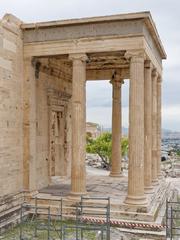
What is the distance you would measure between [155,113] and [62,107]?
16.9 ft

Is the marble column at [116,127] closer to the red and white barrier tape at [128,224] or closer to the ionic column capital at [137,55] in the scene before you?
the ionic column capital at [137,55]

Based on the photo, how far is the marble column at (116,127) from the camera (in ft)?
76.1

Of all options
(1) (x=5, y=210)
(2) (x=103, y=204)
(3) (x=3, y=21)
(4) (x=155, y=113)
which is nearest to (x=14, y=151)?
(1) (x=5, y=210)

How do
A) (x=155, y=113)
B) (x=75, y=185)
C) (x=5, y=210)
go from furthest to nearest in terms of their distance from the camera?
(x=155, y=113), (x=75, y=185), (x=5, y=210)

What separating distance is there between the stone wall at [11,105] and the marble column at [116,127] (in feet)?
25.6

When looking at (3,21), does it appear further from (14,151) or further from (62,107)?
(62,107)

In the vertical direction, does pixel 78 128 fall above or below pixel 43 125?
below

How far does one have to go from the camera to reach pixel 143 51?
1538cm

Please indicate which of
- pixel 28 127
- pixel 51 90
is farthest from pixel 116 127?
pixel 28 127

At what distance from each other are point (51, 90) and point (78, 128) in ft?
13.7

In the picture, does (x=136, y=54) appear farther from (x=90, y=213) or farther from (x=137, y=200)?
(x=90, y=213)

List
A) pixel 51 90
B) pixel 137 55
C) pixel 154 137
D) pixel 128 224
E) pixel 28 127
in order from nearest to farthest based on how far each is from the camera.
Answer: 1. pixel 128 224
2. pixel 137 55
3. pixel 28 127
4. pixel 51 90
5. pixel 154 137

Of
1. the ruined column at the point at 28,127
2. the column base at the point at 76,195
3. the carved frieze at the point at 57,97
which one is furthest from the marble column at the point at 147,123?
the ruined column at the point at 28,127

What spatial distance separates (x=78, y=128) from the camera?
640 inches
